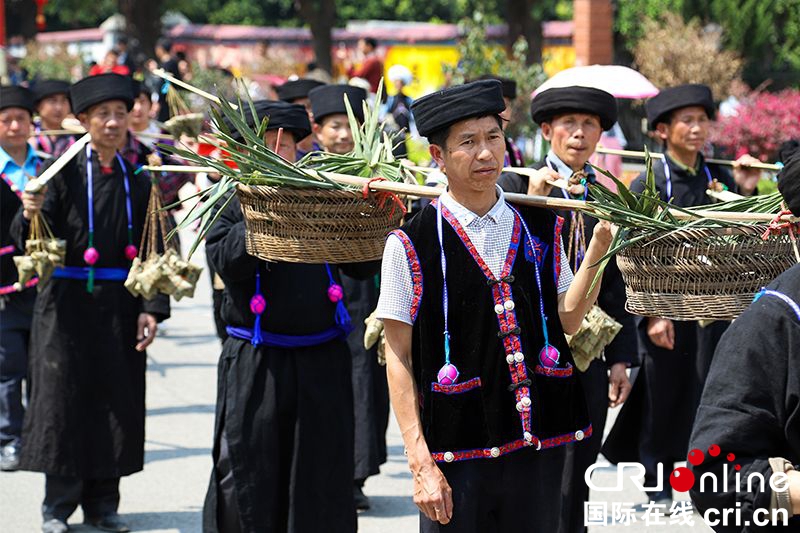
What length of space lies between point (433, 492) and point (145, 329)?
3.45 m

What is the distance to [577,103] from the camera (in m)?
5.82

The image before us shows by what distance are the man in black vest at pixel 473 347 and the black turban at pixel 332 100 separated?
336cm

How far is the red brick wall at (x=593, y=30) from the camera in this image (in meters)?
Result: 21.2

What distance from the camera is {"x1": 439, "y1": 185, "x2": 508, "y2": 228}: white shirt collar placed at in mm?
4258

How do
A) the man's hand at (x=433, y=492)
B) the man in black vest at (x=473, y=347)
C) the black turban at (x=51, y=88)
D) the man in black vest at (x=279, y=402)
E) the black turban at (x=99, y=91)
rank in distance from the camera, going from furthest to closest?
the black turban at (x=51, y=88), the black turban at (x=99, y=91), the man in black vest at (x=279, y=402), the man in black vest at (x=473, y=347), the man's hand at (x=433, y=492)

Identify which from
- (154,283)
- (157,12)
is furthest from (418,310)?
(157,12)

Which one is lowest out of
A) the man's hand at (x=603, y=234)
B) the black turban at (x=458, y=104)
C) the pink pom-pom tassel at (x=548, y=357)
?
the pink pom-pom tassel at (x=548, y=357)

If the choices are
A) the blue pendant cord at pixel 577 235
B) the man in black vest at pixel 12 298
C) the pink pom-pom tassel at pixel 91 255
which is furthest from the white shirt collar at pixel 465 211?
the man in black vest at pixel 12 298

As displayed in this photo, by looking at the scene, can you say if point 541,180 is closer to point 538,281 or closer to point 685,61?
point 538,281

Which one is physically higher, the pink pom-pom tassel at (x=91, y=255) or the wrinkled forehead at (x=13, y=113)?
the wrinkled forehead at (x=13, y=113)

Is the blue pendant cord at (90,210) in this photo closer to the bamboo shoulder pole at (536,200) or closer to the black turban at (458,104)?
the bamboo shoulder pole at (536,200)

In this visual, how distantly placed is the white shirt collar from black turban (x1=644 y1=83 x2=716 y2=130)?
317 centimetres

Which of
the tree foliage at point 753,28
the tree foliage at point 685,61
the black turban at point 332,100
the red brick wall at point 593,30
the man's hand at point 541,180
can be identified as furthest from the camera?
the tree foliage at point 753,28

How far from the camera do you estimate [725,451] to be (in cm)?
313
